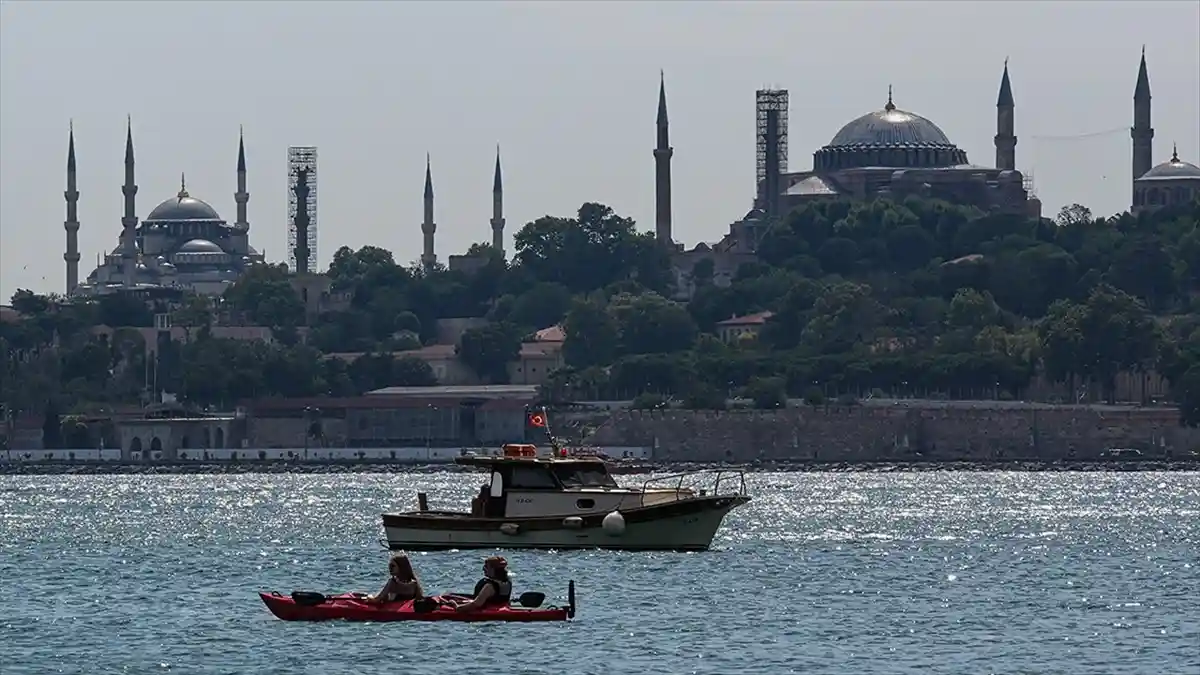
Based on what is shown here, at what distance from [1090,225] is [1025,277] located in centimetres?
1215

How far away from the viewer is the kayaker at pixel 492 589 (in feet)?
180

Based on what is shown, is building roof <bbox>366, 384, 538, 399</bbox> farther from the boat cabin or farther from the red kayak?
the red kayak

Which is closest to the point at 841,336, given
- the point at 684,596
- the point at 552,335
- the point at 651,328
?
the point at 651,328

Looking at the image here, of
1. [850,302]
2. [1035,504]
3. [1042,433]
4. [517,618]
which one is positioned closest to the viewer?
[517,618]

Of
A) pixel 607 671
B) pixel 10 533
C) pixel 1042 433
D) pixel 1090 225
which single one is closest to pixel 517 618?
pixel 607 671

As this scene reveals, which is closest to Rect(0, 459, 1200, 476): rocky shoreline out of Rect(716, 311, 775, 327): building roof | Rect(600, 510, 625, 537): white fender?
Rect(716, 311, 775, 327): building roof

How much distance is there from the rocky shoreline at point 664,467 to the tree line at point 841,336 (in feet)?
22.0

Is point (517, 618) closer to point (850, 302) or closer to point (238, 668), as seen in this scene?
point (238, 668)

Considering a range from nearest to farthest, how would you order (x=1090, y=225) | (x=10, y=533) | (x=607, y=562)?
(x=607, y=562), (x=10, y=533), (x=1090, y=225)

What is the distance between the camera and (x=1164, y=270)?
180 m

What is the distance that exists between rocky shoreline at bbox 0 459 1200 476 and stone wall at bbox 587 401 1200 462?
88.9 inches

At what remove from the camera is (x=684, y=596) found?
61375mm

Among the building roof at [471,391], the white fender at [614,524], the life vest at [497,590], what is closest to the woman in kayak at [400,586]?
the life vest at [497,590]

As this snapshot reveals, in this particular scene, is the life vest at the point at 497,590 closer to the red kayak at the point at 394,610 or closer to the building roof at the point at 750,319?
the red kayak at the point at 394,610
